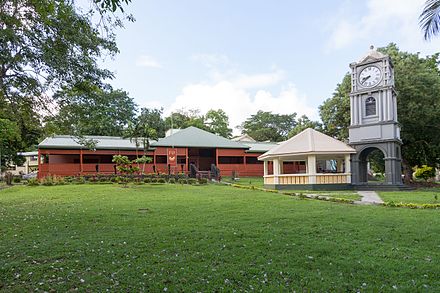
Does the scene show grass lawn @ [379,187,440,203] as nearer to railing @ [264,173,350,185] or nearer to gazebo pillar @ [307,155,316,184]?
railing @ [264,173,350,185]

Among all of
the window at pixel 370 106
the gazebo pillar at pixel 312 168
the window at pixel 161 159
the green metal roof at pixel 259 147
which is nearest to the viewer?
the gazebo pillar at pixel 312 168

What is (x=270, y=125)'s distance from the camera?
6631cm

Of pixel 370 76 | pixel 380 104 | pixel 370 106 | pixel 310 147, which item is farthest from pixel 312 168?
pixel 370 76

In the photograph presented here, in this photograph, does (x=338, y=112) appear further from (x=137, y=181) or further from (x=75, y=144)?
(x=75, y=144)

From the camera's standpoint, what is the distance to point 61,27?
25.4ft

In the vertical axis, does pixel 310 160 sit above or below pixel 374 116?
below

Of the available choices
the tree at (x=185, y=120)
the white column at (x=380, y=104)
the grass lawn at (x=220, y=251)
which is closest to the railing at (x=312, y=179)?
the white column at (x=380, y=104)

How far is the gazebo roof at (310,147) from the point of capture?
69.2 ft

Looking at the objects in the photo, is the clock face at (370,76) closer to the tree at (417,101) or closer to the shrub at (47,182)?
the tree at (417,101)

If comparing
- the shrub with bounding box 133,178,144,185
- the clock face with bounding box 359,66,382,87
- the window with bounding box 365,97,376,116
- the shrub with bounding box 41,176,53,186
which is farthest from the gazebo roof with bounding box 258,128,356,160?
the shrub with bounding box 41,176,53,186

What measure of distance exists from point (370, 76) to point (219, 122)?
127 ft

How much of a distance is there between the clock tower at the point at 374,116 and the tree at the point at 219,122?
3653 cm

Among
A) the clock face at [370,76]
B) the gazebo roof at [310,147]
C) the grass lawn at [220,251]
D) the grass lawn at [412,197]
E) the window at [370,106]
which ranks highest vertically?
the clock face at [370,76]

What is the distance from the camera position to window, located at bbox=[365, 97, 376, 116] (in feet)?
71.3
